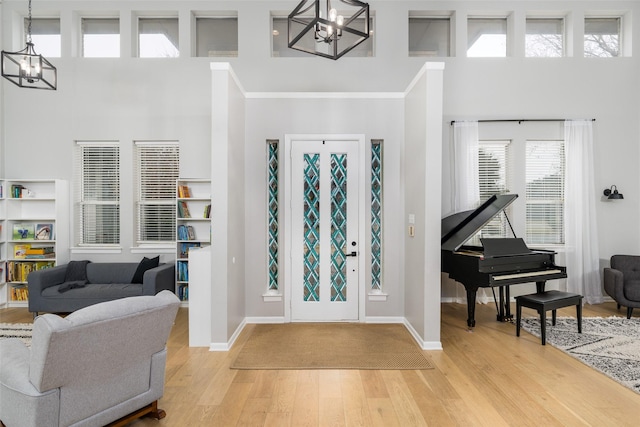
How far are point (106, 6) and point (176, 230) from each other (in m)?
3.93

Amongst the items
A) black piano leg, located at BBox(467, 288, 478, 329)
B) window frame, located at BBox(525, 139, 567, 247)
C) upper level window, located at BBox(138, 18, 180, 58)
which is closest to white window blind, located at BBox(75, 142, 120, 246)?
upper level window, located at BBox(138, 18, 180, 58)

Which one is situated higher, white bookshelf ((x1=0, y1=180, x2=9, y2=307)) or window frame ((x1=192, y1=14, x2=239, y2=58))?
window frame ((x1=192, y1=14, x2=239, y2=58))

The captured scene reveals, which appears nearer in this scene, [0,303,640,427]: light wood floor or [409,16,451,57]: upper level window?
[0,303,640,427]: light wood floor

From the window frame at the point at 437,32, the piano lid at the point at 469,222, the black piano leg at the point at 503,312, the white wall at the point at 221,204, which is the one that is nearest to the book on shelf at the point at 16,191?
the white wall at the point at 221,204

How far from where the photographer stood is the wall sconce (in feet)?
18.0

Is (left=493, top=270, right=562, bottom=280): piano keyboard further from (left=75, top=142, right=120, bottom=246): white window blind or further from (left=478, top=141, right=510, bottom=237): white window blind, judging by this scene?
(left=75, top=142, right=120, bottom=246): white window blind

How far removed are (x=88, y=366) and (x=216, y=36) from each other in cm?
549

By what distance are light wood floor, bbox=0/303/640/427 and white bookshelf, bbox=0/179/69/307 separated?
3341 millimetres

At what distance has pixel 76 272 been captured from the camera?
17.2 ft

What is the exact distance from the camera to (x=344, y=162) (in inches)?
188

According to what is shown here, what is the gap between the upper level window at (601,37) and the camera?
19.3 feet

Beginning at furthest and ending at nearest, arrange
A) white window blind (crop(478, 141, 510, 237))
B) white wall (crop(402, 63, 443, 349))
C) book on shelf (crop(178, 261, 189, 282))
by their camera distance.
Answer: white window blind (crop(478, 141, 510, 237)) → book on shelf (crop(178, 261, 189, 282)) → white wall (crop(402, 63, 443, 349))

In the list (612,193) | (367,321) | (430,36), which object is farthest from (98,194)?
(612,193)

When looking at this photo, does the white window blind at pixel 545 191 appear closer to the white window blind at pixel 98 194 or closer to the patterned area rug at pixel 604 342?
the patterned area rug at pixel 604 342
